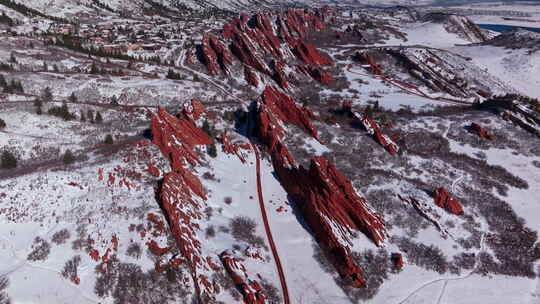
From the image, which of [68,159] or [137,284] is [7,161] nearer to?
[68,159]

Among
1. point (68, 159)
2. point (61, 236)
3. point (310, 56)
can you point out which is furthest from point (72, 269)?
point (310, 56)

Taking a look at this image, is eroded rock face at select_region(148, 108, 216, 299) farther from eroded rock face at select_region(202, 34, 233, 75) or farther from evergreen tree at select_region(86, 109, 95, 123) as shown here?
eroded rock face at select_region(202, 34, 233, 75)

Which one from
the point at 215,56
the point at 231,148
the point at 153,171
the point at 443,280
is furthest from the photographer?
the point at 215,56

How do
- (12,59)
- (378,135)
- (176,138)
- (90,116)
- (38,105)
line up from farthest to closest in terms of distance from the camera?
1. (12,59)
2. (378,135)
3. (90,116)
4. (38,105)
5. (176,138)

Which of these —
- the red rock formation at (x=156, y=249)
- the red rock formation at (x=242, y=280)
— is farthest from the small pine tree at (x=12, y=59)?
the red rock formation at (x=242, y=280)

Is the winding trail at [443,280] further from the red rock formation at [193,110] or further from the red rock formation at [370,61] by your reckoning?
the red rock formation at [370,61]
